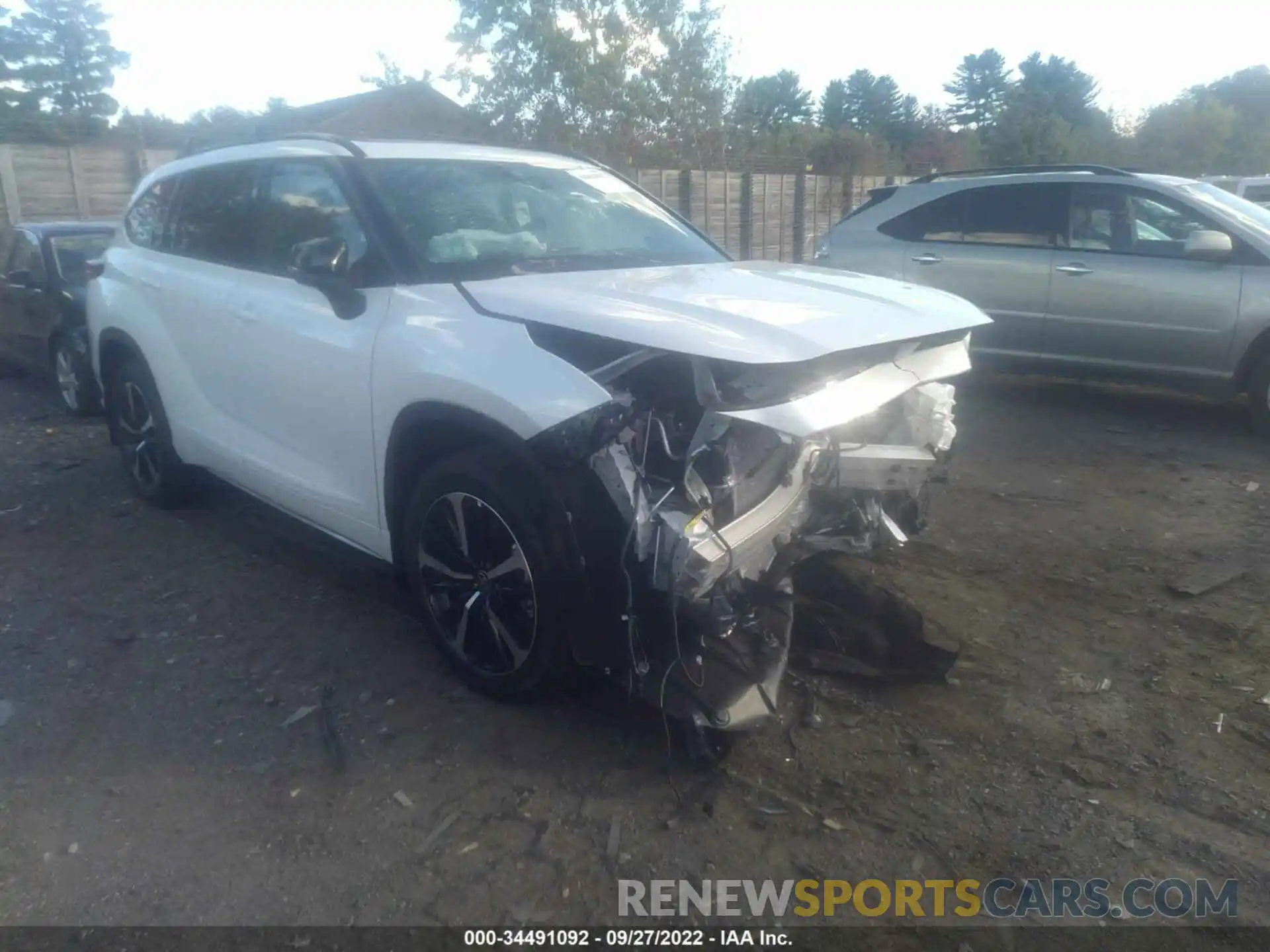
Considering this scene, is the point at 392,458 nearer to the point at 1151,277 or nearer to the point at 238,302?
the point at 238,302

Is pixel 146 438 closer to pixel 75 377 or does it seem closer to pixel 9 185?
pixel 75 377

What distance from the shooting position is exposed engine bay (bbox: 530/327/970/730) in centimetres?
296

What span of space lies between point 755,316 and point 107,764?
8.49 ft

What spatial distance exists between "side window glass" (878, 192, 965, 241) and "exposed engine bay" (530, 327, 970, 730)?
546cm

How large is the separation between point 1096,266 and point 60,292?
8075 millimetres

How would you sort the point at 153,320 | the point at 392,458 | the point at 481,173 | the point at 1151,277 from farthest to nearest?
the point at 1151,277 → the point at 153,320 → the point at 481,173 → the point at 392,458

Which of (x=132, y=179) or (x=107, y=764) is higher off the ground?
(x=132, y=179)

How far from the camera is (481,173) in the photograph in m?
4.26

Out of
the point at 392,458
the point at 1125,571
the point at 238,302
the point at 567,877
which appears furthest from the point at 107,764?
the point at 1125,571

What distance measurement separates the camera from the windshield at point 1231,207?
702 centimetres

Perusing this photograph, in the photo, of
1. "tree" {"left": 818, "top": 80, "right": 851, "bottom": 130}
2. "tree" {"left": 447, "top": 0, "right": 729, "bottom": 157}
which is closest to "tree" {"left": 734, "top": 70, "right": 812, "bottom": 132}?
"tree" {"left": 818, "top": 80, "right": 851, "bottom": 130}

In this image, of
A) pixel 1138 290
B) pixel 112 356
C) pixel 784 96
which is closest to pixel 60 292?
pixel 112 356

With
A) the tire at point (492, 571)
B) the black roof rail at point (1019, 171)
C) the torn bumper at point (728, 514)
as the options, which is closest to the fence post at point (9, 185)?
the black roof rail at point (1019, 171)

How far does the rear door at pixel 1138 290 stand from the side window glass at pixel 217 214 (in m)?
5.80
